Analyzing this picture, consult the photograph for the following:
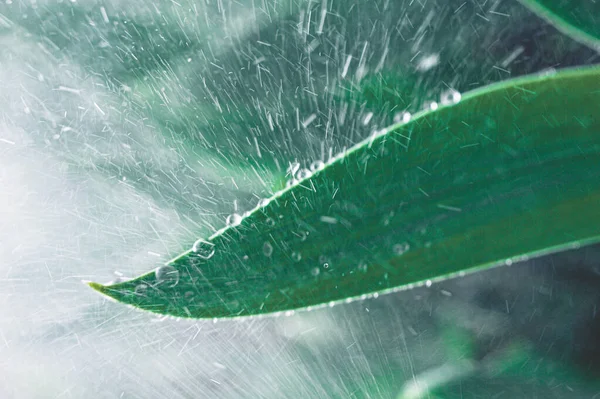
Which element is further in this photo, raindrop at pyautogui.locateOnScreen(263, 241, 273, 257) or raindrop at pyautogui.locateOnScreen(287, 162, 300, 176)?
raindrop at pyautogui.locateOnScreen(287, 162, 300, 176)

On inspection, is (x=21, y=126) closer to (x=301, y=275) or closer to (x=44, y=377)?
(x=44, y=377)

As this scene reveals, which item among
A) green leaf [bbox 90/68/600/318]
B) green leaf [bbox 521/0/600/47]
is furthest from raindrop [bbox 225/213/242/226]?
green leaf [bbox 521/0/600/47]

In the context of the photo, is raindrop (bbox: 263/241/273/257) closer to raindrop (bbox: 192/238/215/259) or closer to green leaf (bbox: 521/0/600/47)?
raindrop (bbox: 192/238/215/259)

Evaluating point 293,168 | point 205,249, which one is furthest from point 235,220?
point 293,168

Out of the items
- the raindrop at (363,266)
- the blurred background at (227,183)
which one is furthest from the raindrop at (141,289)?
the blurred background at (227,183)

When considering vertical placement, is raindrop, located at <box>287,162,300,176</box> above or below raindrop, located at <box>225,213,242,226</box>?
above

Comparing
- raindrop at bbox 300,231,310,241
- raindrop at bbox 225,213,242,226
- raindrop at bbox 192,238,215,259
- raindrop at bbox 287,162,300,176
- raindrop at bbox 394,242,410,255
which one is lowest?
raindrop at bbox 394,242,410,255
